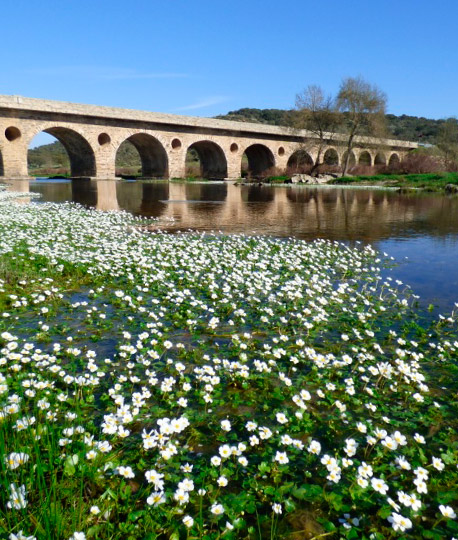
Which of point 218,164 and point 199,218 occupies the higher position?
point 218,164

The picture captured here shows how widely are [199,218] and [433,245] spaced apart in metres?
6.88

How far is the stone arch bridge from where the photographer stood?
34.2 m

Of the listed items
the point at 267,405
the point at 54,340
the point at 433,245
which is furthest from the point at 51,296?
the point at 433,245

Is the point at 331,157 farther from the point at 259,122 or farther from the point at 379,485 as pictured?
the point at 379,485

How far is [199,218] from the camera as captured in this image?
1285cm

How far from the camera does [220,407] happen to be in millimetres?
2895

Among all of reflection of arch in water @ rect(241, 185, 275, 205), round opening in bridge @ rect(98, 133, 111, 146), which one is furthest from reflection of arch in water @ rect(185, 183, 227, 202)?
round opening in bridge @ rect(98, 133, 111, 146)

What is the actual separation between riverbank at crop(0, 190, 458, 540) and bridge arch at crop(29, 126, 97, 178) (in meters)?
36.0

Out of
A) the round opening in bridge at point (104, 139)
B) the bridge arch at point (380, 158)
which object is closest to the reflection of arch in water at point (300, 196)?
the round opening in bridge at point (104, 139)

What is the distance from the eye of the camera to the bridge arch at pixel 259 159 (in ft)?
173

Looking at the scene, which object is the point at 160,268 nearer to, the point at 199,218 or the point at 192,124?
the point at 199,218

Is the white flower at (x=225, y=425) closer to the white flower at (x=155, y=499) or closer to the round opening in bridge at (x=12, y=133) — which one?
the white flower at (x=155, y=499)

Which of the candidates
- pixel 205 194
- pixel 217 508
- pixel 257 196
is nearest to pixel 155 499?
pixel 217 508

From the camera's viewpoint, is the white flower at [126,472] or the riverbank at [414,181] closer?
the white flower at [126,472]
